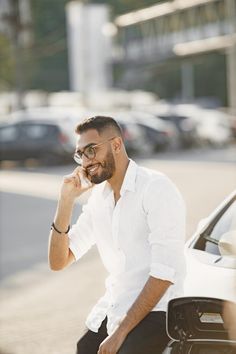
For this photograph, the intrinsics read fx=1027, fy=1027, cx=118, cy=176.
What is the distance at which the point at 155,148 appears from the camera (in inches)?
1355

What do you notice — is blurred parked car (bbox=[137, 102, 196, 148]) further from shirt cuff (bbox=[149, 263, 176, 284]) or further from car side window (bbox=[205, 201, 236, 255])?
shirt cuff (bbox=[149, 263, 176, 284])

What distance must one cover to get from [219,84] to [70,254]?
8921cm

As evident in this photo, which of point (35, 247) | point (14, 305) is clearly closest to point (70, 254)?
point (14, 305)

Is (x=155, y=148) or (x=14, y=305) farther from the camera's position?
(x=155, y=148)

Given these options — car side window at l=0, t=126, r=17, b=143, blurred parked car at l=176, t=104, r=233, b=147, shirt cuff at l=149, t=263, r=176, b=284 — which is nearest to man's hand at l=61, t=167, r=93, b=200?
shirt cuff at l=149, t=263, r=176, b=284

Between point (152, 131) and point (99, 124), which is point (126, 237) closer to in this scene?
point (99, 124)

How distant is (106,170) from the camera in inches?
157

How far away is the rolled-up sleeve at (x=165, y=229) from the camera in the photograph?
12.5ft

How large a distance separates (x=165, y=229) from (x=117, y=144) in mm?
392

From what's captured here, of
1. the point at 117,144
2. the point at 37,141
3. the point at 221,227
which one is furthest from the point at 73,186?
the point at 37,141

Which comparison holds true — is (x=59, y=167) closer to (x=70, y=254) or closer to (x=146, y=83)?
(x=70, y=254)

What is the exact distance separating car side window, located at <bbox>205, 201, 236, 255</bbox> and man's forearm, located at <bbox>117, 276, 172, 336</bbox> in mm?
775

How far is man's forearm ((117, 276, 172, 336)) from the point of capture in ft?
12.4

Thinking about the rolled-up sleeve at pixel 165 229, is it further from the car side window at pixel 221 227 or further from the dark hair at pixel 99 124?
the car side window at pixel 221 227
